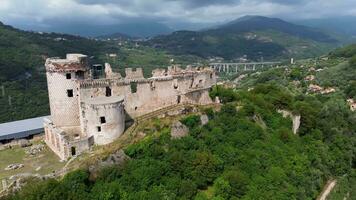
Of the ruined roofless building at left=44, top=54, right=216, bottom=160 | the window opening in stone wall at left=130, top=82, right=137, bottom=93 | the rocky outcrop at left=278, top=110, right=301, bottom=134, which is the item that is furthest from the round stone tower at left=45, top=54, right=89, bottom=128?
the rocky outcrop at left=278, top=110, right=301, bottom=134

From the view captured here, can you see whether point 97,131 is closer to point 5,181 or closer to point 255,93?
point 5,181

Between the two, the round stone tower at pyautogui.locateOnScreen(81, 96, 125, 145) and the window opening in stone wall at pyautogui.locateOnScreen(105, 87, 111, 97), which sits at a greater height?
the window opening in stone wall at pyautogui.locateOnScreen(105, 87, 111, 97)

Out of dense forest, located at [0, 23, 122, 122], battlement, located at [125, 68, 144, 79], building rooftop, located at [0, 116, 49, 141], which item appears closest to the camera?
battlement, located at [125, 68, 144, 79]

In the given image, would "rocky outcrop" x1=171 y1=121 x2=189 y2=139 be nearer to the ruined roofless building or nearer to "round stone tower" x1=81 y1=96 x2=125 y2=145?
the ruined roofless building

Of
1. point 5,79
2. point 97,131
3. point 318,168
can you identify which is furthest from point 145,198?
point 5,79

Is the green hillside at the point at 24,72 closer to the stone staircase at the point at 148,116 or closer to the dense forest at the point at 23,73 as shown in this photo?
the dense forest at the point at 23,73

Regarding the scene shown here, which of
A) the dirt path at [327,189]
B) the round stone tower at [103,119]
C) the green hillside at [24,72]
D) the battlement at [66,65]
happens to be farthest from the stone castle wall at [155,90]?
the green hillside at [24,72]
